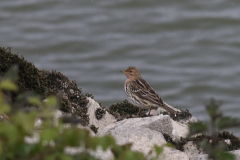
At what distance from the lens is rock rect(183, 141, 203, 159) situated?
7.86 meters

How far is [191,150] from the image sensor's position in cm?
797

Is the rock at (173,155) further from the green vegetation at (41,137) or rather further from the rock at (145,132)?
the green vegetation at (41,137)

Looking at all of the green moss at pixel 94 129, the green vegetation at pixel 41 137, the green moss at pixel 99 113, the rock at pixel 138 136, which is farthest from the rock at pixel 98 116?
the green vegetation at pixel 41 137

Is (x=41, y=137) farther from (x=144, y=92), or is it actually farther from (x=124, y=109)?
(x=144, y=92)

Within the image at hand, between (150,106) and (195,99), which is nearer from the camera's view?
(150,106)

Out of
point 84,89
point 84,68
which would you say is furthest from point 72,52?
point 84,89

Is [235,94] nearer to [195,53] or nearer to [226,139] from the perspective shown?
[195,53]

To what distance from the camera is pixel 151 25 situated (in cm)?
2675

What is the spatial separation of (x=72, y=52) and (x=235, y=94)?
9173 millimetres

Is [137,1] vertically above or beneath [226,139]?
above

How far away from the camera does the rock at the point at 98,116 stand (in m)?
9.10

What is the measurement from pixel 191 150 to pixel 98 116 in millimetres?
2222

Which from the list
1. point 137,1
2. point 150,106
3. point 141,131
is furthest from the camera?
point 137,1

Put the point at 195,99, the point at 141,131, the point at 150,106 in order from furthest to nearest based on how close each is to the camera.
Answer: the point at 195,99 < the point at 150,106 < the point at 141,131
